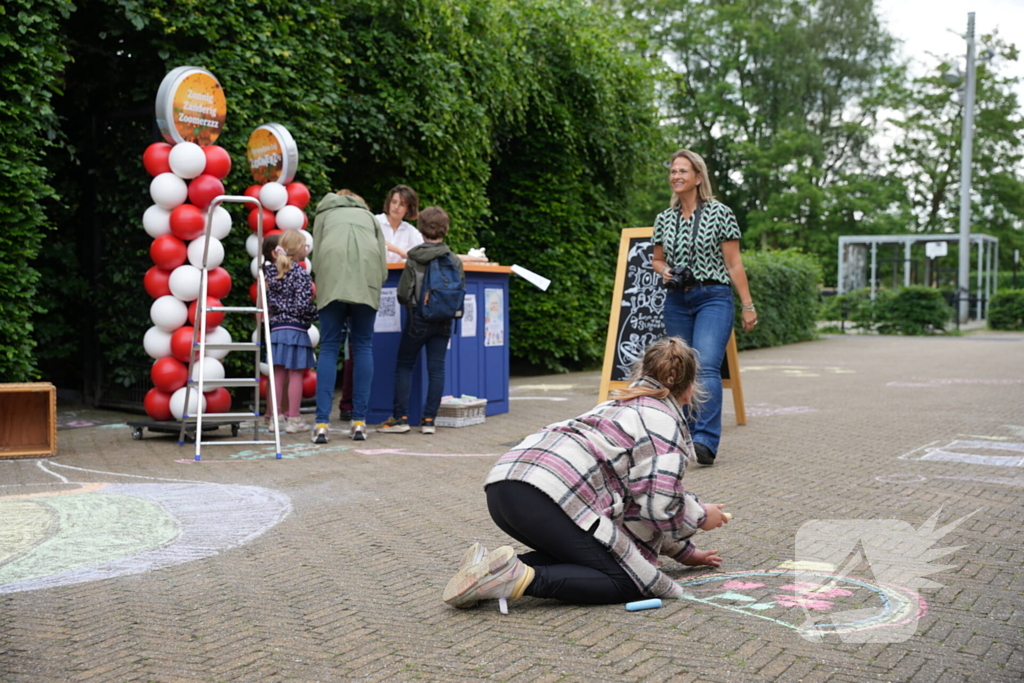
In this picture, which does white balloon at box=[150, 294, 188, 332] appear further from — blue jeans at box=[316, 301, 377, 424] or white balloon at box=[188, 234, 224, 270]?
blue jeans at box=[316, 301, 377, 424]

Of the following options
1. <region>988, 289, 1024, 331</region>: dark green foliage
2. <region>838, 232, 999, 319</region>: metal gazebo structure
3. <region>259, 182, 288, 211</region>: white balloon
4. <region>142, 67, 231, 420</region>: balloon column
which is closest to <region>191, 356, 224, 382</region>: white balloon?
<region>142, 67, 231, 420</region>: balloon column

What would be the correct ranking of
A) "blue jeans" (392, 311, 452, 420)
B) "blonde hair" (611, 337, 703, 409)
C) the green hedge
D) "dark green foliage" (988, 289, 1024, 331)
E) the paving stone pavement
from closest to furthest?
the paving stone pavement < "blonde hair" (611, 337, 703, 409) < "blue jeans" (392, 311, 452, 420) < the green hedge < "dark green foliage" (988, 289, 1024, 331)

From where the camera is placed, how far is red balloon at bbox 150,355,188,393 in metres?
8.16

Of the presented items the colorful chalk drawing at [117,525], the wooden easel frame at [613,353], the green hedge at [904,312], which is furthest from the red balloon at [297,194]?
the green hedge at [904,312]

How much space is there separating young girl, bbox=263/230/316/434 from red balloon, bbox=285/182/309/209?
92cm

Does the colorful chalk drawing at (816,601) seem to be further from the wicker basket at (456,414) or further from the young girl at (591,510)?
the wicker basket at (456,414)

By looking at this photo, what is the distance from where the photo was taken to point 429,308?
823 cm

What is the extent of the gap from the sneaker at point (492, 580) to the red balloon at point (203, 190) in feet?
17.8

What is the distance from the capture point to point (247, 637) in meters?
3.45

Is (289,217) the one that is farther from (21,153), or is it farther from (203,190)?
(21,153)

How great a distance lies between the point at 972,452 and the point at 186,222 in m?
6.02

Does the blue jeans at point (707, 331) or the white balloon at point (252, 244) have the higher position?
the white balloon at point (252, 244)

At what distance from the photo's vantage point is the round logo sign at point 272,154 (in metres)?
8.88

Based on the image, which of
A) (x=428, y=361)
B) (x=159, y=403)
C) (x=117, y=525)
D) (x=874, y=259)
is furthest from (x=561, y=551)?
(x=874, y=259)
